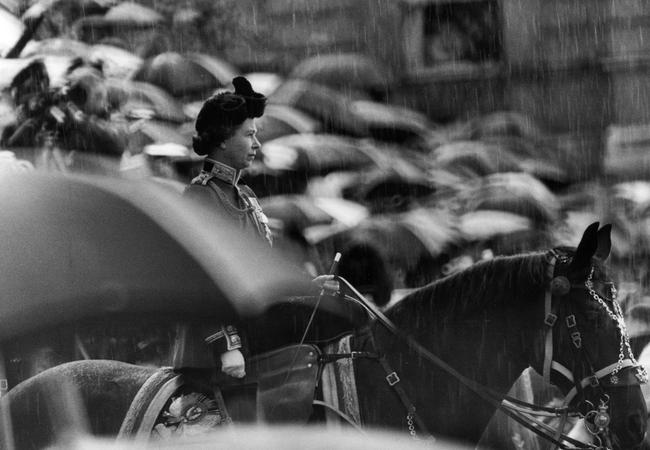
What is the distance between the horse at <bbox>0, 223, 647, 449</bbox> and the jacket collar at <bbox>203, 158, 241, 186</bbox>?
2.54 feet

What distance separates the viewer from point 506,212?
299 inches

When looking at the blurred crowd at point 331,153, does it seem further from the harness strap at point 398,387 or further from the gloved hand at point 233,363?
the gloved hand at point 233,363

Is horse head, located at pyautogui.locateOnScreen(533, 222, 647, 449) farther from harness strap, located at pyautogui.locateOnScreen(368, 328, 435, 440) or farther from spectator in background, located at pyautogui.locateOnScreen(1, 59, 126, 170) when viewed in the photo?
spectator in background, located at pyautogui.locateOnScreen(1, 59, 126, 170)

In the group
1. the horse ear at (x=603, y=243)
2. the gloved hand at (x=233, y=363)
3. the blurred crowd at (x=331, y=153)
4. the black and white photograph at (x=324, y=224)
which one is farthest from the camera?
the blurred crowd at (x=331, y=153)

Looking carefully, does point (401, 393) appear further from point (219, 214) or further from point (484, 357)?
point (219, 214)

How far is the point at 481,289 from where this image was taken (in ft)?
13.9

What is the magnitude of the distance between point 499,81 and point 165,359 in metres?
5.78

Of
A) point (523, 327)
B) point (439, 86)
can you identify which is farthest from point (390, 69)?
point (523, 327)

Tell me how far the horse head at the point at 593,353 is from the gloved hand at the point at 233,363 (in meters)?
1.07

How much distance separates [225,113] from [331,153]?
3638 millimetres

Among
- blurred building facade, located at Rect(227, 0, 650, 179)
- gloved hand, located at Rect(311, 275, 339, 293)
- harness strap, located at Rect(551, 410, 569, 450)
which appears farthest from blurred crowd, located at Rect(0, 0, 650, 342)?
gloved hand, located at Rect(311, 275, 339, 293)

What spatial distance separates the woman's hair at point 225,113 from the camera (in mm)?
4402

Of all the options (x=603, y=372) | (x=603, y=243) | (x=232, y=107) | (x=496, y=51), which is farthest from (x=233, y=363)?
(x=496, y=51)

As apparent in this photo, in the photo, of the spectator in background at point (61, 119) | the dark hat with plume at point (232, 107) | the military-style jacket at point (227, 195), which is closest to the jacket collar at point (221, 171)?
the military-style jacket at point (227, 195)
